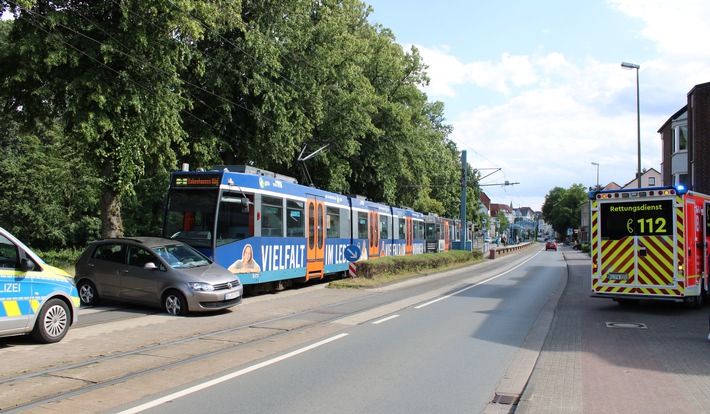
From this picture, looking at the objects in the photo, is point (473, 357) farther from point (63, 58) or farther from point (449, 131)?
point (449, 131)

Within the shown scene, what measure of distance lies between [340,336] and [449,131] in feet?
208

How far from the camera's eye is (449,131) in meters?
71.0

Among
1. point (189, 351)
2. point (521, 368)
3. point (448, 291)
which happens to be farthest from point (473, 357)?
point (448, 291)

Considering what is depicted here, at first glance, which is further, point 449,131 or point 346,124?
point 449,131

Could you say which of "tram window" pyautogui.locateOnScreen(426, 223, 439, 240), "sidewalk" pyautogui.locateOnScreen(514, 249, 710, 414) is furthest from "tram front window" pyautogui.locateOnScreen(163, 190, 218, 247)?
"tram window" pyautogui.locateOnScreen(426, 223, 439, 240)

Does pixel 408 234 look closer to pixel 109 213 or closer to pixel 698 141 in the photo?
pixel 698 141

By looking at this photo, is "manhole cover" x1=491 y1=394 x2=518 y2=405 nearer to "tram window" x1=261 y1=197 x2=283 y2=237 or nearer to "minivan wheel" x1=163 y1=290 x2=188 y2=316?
"minivan wheel" x1=163 y1=290 x2=188 y2=316

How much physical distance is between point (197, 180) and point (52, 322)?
6.50 meters

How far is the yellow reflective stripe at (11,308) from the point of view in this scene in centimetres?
786

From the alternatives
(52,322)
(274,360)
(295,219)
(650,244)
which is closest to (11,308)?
(52,322)

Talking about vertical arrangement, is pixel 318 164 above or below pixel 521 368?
A: above

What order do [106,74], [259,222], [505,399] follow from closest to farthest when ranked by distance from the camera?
[505,399] < [259,222] < [106,74]

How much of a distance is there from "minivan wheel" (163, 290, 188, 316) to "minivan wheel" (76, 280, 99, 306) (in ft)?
7.18

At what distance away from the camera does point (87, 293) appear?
508 inches
